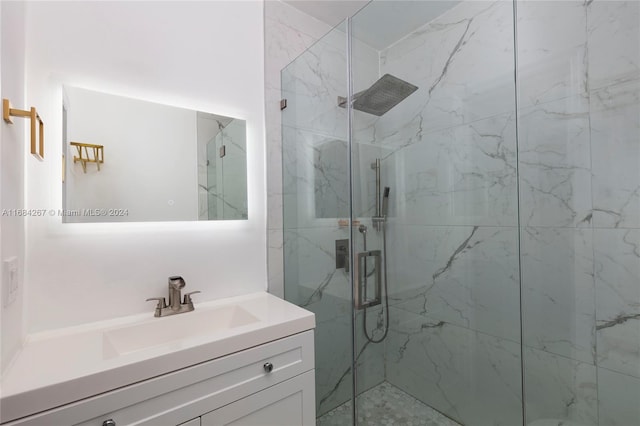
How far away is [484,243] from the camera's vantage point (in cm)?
136

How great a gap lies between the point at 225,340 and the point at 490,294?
119cm

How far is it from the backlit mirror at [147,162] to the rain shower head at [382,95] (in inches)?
26.6

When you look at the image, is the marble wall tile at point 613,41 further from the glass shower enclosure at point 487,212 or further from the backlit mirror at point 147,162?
the backlit mirror at point 147,162

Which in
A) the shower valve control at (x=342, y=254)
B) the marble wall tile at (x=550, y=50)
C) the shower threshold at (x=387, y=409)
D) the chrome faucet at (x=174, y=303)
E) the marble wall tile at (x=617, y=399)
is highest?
the marble wall tile at (x=550, y=50)

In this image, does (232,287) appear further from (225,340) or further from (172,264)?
(225,340)

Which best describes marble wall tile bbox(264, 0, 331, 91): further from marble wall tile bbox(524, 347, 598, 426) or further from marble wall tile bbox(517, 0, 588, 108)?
marble wall tile bbox(524, 347, 598, 426)

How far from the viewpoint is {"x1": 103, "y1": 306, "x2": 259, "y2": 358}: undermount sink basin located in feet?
3.82

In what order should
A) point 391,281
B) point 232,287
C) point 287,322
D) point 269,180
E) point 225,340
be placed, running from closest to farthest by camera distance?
point 225,340 < point 287,322 < point 391,281 < point 232,287 < point 269,180

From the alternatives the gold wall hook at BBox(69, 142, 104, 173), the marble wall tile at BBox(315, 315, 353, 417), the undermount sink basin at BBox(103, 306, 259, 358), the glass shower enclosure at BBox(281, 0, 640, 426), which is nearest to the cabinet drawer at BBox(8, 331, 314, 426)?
the undermount sink basin at BBox(103, 306, 259, 358)

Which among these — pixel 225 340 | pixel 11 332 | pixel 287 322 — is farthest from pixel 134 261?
pixel 287 322

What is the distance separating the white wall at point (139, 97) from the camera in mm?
1159

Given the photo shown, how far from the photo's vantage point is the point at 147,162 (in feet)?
4.51

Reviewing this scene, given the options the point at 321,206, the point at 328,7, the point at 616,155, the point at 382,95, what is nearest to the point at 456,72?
the point at 382,95

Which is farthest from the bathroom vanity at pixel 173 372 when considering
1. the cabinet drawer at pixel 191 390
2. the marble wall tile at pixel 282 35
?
the marble wall tile at pixel 282 35
